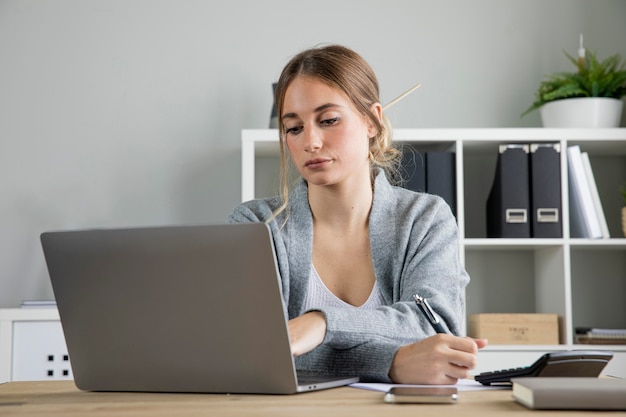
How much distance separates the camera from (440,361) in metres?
1.14

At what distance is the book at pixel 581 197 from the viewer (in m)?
2.68

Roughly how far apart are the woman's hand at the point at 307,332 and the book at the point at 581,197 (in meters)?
1.73

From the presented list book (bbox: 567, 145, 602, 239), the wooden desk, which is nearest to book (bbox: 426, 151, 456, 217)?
book (bbox: 567, 145, 602, 239)

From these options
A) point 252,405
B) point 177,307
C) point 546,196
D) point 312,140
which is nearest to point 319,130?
point 312,140

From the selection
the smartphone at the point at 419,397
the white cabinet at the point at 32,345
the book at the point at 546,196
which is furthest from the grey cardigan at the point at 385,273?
the white cabinet at the point at 32,345

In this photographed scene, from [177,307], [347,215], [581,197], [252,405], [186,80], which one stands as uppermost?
[186,80]

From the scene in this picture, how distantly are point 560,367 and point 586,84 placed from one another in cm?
190

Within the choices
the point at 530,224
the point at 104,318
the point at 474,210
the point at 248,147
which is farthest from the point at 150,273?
the point at 474,210

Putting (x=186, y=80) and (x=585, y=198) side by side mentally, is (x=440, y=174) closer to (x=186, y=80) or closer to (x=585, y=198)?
(x=585, y=198)

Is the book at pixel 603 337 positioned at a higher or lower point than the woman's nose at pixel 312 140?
lower

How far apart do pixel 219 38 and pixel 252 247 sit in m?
2.18

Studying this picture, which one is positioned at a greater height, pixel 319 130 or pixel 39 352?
pixel 319 130

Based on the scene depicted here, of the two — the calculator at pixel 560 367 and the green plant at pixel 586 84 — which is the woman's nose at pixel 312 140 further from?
the green plant at pixel 586 84

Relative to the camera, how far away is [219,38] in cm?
301
